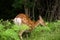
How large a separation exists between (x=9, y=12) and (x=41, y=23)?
342cm

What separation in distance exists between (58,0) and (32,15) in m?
1.21

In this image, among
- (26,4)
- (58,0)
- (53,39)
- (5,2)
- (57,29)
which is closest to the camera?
(53,39)

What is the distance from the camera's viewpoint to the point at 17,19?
25.2 ft

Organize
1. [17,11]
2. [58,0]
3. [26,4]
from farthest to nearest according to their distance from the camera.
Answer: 1. [17,11]
2. [26,4]
3. [58,0]

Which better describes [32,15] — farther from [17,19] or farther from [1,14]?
[17,19]

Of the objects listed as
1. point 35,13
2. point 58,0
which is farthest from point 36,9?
point 58,0

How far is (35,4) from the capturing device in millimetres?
10258

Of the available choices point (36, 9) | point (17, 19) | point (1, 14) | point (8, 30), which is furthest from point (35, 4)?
point (8, 30)

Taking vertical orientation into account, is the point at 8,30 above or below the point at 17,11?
above

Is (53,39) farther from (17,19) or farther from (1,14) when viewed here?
(1,14)

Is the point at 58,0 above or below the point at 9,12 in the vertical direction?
above

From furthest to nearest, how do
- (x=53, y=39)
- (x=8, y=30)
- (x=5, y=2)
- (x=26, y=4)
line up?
1. (x=5, y=2)
2. (x=26, y=4)
3. (x=53, y=39)
4. (x=8, y=30)

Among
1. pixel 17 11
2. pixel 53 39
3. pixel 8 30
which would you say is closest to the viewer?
pixel 8 30

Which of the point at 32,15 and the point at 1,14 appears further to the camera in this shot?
the point at 1,14
